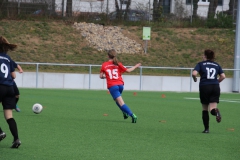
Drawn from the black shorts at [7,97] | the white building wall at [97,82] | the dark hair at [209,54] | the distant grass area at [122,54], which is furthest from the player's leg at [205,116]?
the distant grass area at [122,54]

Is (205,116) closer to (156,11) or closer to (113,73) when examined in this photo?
(113,73)

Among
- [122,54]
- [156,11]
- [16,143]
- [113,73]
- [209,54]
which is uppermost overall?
[156,11]

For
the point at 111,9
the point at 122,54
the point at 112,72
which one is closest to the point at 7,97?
the point at 112,72

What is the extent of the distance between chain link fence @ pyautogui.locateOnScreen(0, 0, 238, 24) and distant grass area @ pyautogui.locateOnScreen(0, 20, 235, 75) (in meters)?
0.95

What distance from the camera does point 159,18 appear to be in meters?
43.7

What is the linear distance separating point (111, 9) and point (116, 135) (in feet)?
108

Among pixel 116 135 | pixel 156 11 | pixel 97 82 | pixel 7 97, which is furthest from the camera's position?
pixel 156 11

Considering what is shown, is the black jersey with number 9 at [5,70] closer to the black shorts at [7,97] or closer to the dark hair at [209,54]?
the black shorts at [7,97]

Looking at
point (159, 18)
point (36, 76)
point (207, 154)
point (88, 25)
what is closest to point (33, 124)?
point (207, 154)

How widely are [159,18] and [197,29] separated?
112 inches

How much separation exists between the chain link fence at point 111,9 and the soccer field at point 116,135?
23.8 metres

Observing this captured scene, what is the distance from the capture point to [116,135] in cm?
1127

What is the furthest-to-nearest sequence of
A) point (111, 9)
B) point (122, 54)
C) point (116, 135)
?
point (111, 9)
point (122, 54)
point (116, 135)

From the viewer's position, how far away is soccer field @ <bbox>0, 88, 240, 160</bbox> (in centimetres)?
896
